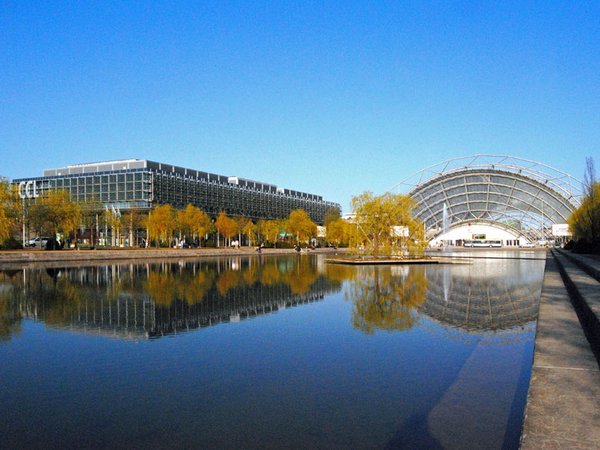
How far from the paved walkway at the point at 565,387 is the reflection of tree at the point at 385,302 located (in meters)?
4.38

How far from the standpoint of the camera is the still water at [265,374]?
7234 mm

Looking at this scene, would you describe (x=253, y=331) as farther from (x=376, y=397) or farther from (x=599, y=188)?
(x=599, y=188)

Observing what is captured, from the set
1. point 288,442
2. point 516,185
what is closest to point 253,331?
point 288,442

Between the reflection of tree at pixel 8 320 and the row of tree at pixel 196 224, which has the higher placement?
the row of tree at pixel 196 224

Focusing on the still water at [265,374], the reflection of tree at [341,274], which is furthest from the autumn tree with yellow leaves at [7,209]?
the still water at [265,374]

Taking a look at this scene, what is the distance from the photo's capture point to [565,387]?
757 cm

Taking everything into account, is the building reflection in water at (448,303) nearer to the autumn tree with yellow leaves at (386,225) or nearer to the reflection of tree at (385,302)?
the reflection of tree at (385,302)

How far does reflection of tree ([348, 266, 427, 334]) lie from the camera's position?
627 inches

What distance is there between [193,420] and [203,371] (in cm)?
281

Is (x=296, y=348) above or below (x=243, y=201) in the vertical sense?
below

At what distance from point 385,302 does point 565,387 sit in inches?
523

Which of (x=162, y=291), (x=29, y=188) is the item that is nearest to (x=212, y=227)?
(x=29, y=188)

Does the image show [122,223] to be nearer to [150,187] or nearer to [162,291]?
[150,187]

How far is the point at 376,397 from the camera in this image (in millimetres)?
8719
